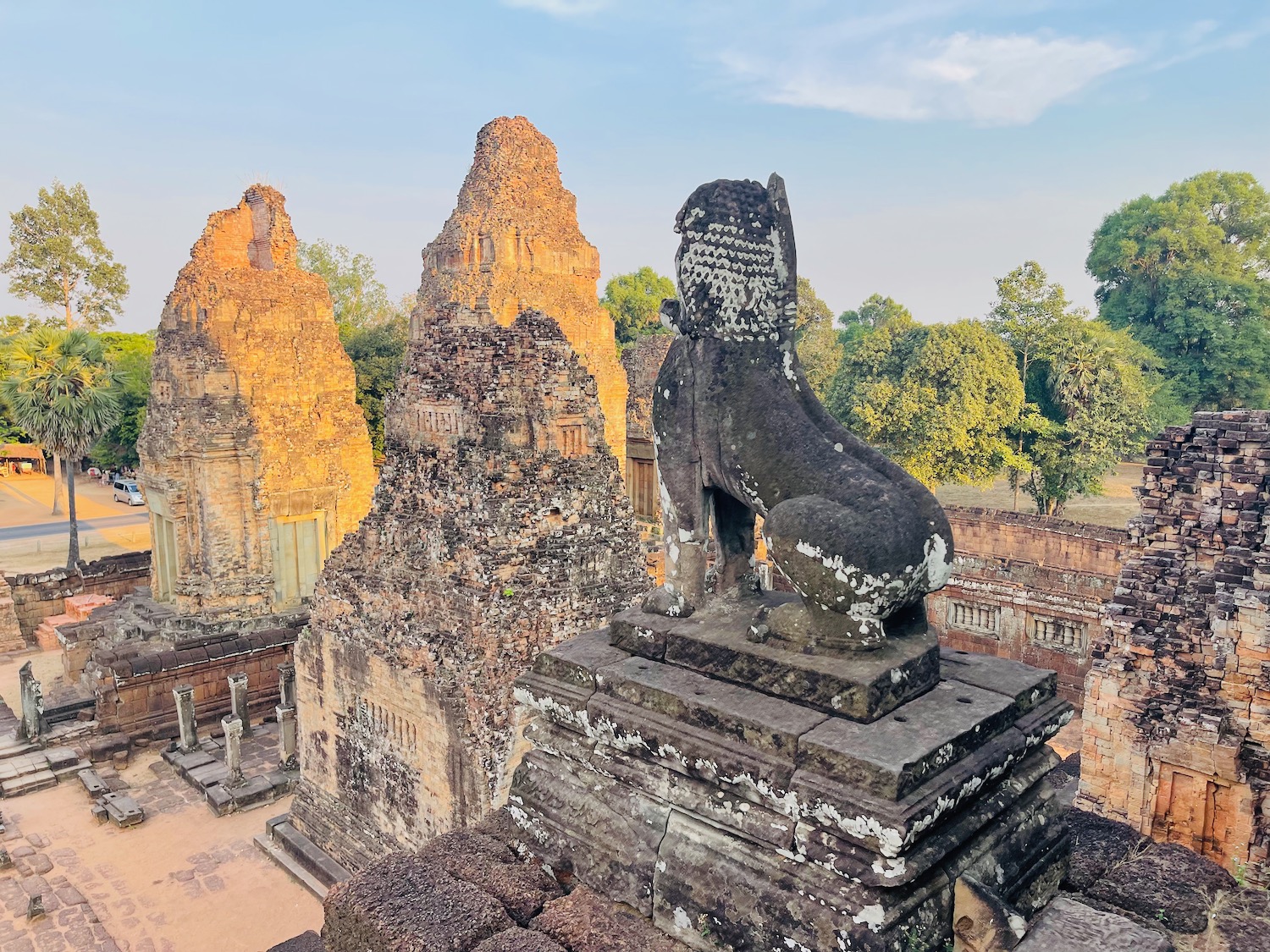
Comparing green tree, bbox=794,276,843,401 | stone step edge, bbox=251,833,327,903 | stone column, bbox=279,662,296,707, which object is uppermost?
green tree, bbox=794,276,843,401

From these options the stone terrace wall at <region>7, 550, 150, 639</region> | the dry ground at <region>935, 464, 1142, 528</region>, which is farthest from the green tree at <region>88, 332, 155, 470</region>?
the dry ground at <region>935, 464, 1142, 528</region>

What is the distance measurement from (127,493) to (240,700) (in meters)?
30.0

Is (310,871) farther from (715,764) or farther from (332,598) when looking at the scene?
(715,764)

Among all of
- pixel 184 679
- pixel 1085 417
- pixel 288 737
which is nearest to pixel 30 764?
pixel 184 679

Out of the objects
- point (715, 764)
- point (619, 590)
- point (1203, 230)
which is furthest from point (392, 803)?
point (1203, 230)

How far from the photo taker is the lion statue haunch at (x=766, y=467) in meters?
3.15

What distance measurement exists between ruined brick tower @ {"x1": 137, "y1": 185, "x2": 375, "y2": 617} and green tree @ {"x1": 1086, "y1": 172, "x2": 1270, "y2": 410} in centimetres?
3310

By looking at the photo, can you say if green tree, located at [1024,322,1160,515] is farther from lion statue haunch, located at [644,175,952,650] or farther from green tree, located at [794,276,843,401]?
lion statue haunch, located at [644,175,952,650]

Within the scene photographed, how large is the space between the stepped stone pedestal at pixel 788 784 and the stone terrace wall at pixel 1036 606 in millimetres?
11371

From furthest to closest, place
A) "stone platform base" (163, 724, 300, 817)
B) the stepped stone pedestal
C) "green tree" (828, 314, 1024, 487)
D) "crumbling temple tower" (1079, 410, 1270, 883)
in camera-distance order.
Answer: "green tree" (828, 314, 1024, 487), "stone platform base" (163, 724, 300, 817), "crumbling temple tower" (1079, 410, 1270, 883), the stepped stone pedestal

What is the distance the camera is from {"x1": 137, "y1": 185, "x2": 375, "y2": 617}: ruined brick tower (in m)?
16.5

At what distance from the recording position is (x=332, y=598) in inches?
356

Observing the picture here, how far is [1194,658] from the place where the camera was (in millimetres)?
7152

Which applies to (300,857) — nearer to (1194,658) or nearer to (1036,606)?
(1194,658)
